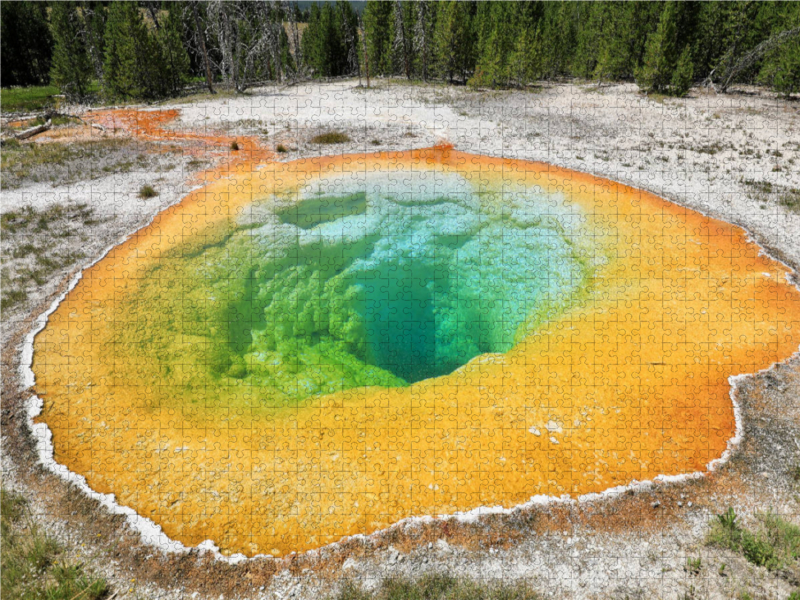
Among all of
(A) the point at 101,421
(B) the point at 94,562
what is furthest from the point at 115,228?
(B) the point at 94,562

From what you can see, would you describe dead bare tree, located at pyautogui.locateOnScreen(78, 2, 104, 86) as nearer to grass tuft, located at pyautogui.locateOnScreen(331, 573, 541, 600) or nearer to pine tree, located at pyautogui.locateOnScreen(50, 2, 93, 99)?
pine tree, located at pyautogui.locateOnScreen(50, 2, 93, 99)

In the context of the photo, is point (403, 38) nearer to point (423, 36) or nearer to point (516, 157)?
point (423, 36)

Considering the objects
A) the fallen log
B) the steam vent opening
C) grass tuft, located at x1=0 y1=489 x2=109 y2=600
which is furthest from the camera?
the fallen log

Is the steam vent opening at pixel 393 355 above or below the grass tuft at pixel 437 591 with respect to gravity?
above

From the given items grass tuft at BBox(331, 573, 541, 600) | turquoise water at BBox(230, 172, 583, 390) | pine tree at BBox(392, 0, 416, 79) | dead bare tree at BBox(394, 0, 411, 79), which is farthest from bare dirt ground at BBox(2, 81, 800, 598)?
pine tree at BBox(392, 0, 416, 79)

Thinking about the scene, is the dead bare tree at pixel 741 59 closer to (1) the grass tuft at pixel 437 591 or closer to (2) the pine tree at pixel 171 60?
(1) the grass tuft at pixel 437 591

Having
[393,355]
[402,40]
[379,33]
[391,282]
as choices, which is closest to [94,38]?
[379,33]

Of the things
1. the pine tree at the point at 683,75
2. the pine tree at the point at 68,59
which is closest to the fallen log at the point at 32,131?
the pine tree at the point at 68,59
